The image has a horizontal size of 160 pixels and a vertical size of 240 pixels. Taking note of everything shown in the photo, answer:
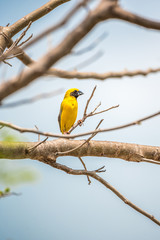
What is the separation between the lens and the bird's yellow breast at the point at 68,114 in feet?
25.2

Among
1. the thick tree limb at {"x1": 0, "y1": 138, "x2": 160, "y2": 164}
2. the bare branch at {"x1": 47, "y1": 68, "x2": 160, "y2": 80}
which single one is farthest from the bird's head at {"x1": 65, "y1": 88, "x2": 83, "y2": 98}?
the bare branch at {"x1": 47, "y1": 68, "x2": 160, "y2": 80}

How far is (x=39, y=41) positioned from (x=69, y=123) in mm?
6111

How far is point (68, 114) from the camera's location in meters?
7.66

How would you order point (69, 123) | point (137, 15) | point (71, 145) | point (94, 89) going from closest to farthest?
1. point (137, 15)
2. point (94, 89)
3. point (71, 145)
4. point (69, 123)

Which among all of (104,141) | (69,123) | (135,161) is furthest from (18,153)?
(69,123)

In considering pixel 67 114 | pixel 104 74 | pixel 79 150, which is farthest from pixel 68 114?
pixel 104 74

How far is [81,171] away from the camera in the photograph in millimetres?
3676

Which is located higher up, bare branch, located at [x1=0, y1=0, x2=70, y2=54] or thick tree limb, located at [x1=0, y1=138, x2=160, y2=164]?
bare branch, located at [x1=0, y1=0, x2=70, y2=54]

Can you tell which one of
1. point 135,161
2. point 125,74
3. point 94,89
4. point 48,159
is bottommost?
point 135,161

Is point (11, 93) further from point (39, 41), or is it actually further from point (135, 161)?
point (135, 161)

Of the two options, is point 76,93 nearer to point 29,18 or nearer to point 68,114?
point 68,114

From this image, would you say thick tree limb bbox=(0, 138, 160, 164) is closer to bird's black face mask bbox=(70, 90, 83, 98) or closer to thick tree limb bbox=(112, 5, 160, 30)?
thick tree limb bbox=(112, 5, 160, 30)

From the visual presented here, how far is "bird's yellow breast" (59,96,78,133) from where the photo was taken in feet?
25.2

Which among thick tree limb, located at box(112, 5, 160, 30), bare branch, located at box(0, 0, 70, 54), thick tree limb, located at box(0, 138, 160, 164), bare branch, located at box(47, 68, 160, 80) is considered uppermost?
bare branch, located at box(0, 0, 70, 54)
